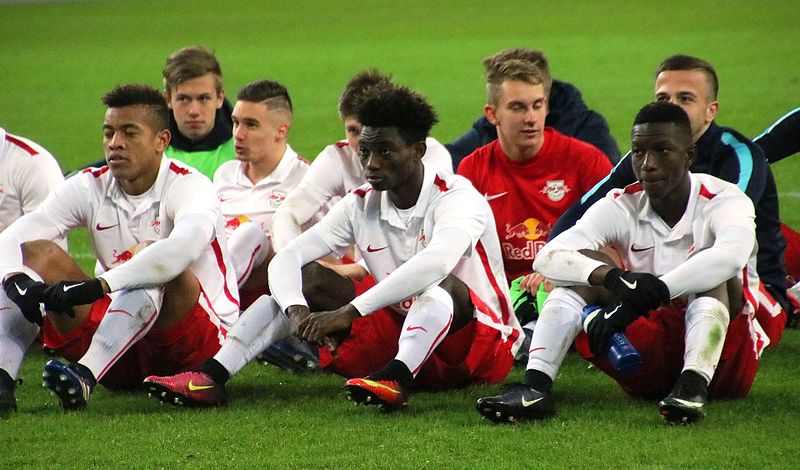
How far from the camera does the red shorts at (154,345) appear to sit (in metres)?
6.05

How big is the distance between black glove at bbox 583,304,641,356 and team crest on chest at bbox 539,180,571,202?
2.08 metres

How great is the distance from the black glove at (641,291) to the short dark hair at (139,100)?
2305mm

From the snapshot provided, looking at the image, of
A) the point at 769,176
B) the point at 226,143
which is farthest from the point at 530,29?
the point at 769,176

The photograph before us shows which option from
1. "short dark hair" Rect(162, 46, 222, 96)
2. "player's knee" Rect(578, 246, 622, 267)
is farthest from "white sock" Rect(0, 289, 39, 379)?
"short dark hair" Rect(162, 46, 222, 96)

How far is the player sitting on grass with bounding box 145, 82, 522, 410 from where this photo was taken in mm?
5676

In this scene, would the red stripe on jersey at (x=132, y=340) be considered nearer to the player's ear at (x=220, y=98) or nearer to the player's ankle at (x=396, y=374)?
the player's ankle at (x=396, y=374)

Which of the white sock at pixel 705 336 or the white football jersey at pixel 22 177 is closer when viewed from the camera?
the white sock at pixel 705 336

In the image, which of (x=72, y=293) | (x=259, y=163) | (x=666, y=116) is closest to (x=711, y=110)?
(x=666, y=116)

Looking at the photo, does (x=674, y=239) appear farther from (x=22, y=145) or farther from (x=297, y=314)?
(x=22, y=145)

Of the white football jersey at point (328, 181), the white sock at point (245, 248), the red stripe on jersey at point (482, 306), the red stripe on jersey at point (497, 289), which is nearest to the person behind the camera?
the red stripe on jersey at point (482, 306)

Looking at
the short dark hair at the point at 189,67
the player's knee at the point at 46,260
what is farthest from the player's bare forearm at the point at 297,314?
the short dark hair at the point at 189,67

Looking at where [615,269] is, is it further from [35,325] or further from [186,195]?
[35,325]

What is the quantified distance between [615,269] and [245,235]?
2.45 metres

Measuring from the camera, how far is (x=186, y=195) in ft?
20.3
